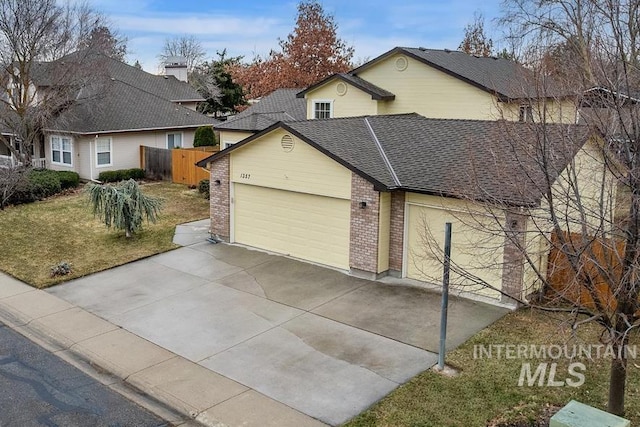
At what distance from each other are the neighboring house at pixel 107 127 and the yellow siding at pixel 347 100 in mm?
9521

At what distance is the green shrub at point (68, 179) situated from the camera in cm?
2725

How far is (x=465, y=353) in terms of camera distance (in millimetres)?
10531

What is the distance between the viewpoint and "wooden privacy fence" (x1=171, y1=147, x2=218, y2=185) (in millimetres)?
27766

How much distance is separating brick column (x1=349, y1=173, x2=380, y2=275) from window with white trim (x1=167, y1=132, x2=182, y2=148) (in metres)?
20.2

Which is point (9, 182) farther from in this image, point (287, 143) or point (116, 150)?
point (287, 143)

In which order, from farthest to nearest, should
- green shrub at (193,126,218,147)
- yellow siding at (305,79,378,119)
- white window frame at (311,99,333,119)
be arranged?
green shrub at (193,126,218,147) < white window frame at (311,99,333,119) < yellow siding at (305,79,378,119)

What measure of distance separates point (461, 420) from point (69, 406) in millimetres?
5889

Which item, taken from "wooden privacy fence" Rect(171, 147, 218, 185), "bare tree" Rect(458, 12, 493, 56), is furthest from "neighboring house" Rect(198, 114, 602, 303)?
"bare tree" Rect(458, 12, 493, 56)

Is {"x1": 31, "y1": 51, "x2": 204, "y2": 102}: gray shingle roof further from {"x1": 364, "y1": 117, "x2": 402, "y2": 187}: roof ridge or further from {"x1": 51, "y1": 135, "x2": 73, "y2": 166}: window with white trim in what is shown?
{"x1": 364, "y1": 117, "x2": 402, "y2": 187}: roof ridge

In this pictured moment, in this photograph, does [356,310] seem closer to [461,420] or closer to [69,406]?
[461,420]

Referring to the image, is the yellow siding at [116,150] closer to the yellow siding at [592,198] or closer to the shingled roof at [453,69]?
the shingled roof at [453,69]

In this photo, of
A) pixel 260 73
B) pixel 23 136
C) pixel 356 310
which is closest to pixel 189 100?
pixel 260 73

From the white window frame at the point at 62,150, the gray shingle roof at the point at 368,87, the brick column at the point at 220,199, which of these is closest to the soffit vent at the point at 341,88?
the gray shingle roof at the point at 368,87

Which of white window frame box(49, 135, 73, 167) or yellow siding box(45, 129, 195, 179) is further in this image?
white window frame box(49, 135, 73, 167)
